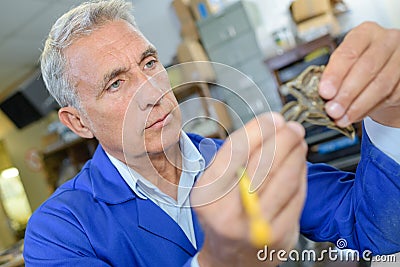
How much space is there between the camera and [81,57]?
752 millimetres

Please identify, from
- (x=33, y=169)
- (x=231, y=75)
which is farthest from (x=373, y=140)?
(x=33, y=169)

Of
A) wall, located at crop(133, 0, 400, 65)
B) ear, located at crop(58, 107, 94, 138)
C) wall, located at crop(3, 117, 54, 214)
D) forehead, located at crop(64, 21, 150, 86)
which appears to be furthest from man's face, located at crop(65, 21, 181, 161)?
wall, located at crop(3, 117, 54, 214)

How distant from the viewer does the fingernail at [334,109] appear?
0.44 m

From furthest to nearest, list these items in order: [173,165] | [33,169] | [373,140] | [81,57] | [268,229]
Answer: [33,169] < [173,165] < [81,57] < [373,140] < [268,229]

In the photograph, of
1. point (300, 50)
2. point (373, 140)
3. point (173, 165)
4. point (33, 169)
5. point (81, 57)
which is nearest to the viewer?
point (373, 140)

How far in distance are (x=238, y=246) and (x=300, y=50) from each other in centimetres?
207

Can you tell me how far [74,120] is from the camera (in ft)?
3.04

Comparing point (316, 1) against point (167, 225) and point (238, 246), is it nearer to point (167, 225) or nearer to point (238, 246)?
point (167, 225)

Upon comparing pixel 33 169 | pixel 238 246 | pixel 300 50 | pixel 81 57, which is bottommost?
pixel 33 169

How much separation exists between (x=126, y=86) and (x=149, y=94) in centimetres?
11

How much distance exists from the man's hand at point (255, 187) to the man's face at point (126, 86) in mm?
299

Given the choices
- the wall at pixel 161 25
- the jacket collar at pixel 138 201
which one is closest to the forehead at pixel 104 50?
the jacket collar at pixel 138 201

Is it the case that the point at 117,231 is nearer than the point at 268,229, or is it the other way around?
the point at 268,229

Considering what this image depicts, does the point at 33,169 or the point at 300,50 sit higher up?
the point at 300,50
